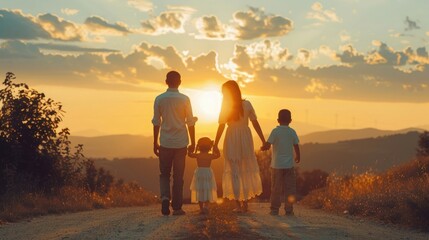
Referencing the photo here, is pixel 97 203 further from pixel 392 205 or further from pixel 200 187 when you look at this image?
pixel 392 205

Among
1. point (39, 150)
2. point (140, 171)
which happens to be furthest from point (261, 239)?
point (140, 171)

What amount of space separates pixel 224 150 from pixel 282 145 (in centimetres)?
123

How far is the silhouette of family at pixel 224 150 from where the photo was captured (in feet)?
45.0

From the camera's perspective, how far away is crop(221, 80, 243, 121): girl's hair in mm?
14195

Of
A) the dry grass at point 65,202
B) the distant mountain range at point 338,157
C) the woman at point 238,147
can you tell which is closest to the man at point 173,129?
the woman at point 238,147

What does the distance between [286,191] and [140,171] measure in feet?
324

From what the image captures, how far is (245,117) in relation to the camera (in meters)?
14.4

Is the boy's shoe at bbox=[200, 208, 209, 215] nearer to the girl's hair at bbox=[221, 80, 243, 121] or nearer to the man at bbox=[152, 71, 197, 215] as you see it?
the man at bbox=[152, 71, 197, 215]

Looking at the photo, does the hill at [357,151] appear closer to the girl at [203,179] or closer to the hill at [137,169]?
the hill at [137,169]

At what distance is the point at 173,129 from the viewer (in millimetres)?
13688

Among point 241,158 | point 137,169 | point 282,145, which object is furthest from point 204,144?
point 137,169

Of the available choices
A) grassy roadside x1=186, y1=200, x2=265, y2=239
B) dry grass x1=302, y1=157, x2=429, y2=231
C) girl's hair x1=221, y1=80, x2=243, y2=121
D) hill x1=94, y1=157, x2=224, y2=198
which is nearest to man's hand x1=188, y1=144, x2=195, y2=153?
girl's hair x1=221, y1=80, x2=243, y2=121

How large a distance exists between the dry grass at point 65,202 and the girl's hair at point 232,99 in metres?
4.74

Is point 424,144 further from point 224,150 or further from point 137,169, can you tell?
point 137,169
